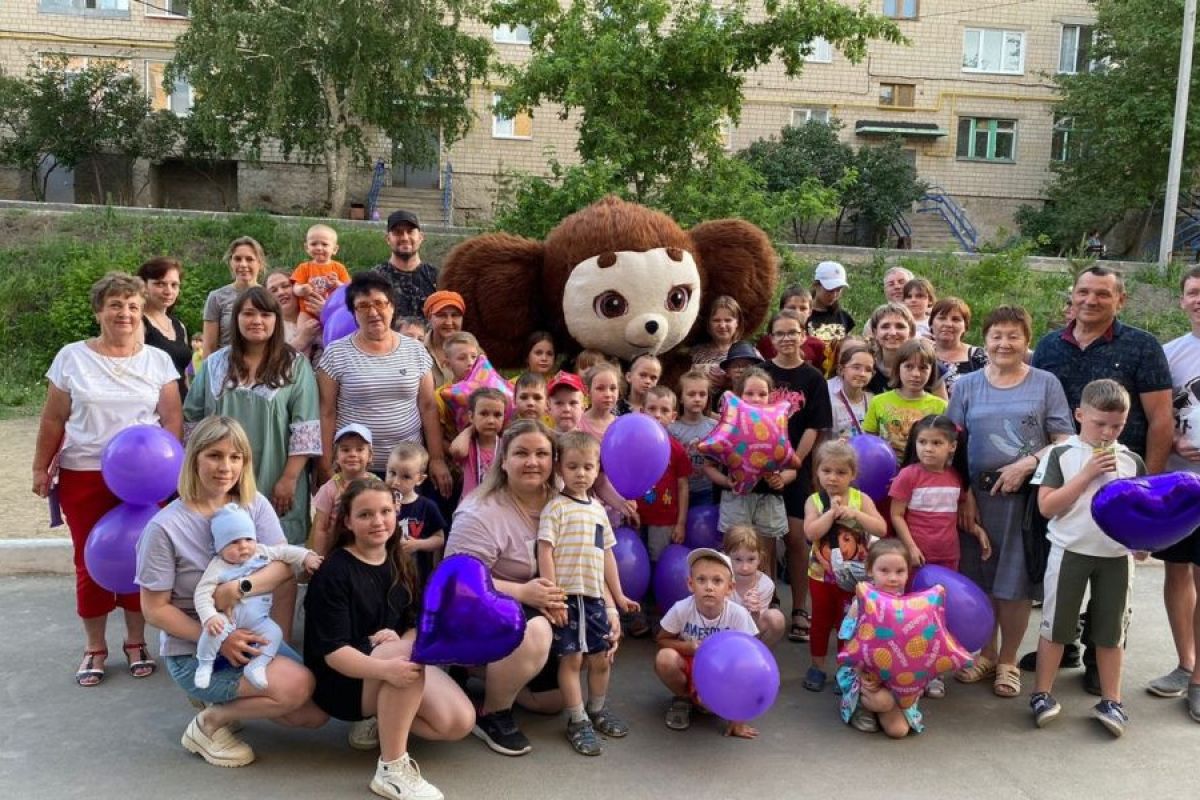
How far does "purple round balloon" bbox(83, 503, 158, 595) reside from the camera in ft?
13.1

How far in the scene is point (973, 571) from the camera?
4.56 meters

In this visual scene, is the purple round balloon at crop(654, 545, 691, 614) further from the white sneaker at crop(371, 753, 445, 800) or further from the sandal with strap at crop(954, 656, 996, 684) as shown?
the white sneaker at crop(371, 753, 445, 800)

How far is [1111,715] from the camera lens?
3994 mm

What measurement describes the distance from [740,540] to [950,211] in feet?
78.7

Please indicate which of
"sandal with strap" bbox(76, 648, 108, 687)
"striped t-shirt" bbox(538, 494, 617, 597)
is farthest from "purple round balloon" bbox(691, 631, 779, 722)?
"sandal with strap" bbox(76, 648, 108, 687)

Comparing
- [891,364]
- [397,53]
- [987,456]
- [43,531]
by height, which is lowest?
[43,531]

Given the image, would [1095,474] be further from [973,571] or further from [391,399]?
[391,399]

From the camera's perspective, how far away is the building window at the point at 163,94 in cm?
2450

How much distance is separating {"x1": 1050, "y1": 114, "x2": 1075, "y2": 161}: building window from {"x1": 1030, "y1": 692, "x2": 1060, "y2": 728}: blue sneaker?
80.7 feet

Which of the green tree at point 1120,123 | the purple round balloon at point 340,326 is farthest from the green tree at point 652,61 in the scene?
the green tree at point 1120,123

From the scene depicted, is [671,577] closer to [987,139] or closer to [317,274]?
[317,274]

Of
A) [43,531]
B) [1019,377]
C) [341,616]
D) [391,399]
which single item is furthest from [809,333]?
[43,531]

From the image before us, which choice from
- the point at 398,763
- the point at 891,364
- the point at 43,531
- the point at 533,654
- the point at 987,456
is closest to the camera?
the point at 398,763

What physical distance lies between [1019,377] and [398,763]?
10.2 ft
